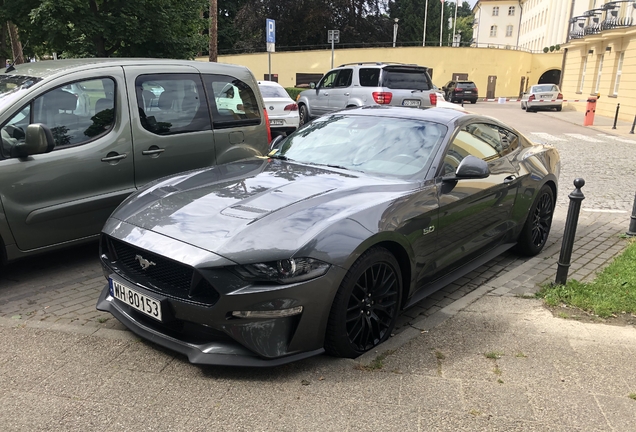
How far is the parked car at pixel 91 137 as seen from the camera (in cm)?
419

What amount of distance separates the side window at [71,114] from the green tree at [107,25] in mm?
7744

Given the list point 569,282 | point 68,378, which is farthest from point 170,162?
point 569,282

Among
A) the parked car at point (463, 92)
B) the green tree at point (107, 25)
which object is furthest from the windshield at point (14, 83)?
the parked car at point (463, 92)

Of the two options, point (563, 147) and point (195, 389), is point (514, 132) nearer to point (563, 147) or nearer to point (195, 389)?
point (195, 389)

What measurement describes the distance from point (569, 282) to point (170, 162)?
3.86 m

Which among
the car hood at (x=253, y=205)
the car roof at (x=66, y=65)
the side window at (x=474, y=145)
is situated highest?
the car roof at (x=66, y=65)

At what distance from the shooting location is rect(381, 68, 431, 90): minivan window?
13.7 m

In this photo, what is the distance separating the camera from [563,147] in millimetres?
14398

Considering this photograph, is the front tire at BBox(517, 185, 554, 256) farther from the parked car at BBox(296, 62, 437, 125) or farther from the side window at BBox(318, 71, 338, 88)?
the side window at BBox(318, 71, 338, 88)

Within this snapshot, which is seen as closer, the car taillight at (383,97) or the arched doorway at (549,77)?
the car taillight at (383,97)

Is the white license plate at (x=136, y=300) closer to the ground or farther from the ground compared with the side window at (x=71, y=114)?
closer to the ground

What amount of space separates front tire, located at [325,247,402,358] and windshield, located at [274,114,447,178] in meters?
0.88

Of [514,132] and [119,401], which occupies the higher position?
[514,132]

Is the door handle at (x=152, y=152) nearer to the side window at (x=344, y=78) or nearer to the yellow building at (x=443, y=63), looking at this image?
the side window at (x=344, y=78)
